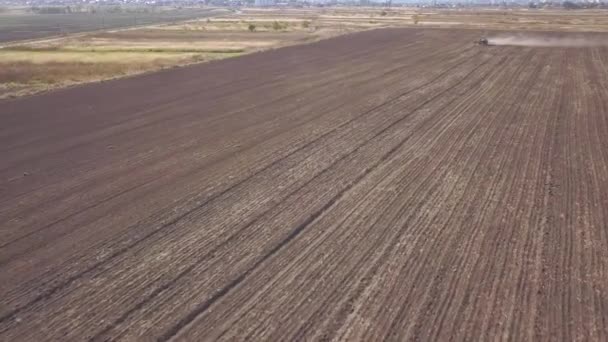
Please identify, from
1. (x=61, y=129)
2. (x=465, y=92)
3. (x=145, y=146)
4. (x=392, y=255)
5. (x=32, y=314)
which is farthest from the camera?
(x=465, y=92)

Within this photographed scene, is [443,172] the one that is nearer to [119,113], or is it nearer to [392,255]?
[392,255]

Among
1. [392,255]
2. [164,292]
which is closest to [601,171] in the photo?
[392,255]

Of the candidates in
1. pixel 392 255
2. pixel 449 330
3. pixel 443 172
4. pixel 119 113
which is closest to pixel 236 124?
pixel 119 113

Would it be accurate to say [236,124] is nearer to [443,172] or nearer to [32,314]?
[443,172]

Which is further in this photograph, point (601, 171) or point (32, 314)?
point (601, 171)

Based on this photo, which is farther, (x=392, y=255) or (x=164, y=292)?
(x=392, y=255)

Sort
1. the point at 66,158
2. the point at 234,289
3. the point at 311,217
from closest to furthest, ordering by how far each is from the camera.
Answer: the point at 234,289 → the point at 311,217 → the point at 66,158
